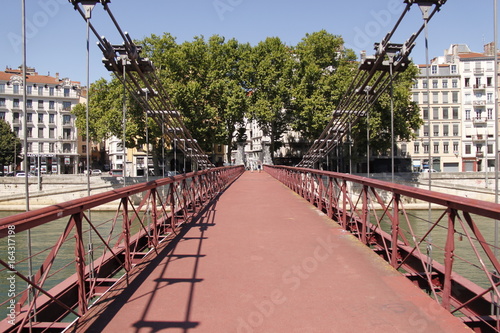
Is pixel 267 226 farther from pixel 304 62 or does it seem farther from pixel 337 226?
pixel 304 62

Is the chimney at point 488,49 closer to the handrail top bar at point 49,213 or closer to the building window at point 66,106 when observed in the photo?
the building window at point 66,106

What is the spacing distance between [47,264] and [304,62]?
35.1 meters

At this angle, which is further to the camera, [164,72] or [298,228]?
[164,72]

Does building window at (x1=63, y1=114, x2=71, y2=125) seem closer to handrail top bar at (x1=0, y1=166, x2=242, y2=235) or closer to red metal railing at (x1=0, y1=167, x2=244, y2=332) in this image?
red metal railing at (x1=0, y1=167, x2=244, y2=332)

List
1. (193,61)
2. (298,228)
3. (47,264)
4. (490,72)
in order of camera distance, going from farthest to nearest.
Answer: (490,72) → (193,61) → (298,228) → (47,264)

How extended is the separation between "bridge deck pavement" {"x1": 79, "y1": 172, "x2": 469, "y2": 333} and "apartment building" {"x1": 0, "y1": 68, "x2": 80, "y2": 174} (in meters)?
49.6

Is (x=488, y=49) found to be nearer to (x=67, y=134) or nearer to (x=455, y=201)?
(x=67, y=134)

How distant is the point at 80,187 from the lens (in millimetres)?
32250

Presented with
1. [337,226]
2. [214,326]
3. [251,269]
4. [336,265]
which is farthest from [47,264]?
[337,226]

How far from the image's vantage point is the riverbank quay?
2848 centimetres

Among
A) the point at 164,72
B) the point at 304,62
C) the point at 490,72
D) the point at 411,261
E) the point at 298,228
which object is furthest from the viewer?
the point at 490,72

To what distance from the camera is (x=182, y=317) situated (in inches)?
123

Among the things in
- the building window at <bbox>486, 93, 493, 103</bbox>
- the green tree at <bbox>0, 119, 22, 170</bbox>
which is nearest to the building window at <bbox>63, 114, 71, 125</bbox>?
the green tree at <bbox>0, 119, 22, 170</bbox>

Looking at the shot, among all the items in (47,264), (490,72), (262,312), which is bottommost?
(262,312)
